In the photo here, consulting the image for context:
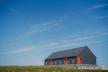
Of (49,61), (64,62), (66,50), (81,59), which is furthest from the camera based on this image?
(49,61)

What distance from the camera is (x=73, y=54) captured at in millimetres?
59469

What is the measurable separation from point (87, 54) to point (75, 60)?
456cm

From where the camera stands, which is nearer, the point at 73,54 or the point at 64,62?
the point at 73,54

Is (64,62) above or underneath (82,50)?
underneath

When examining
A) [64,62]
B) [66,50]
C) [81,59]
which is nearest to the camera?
[81,59]

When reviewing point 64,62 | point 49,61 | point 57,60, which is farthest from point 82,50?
point 49,61

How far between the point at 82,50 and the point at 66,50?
1099 cm

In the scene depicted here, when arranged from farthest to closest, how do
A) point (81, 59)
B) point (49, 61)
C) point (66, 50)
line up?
point (49, 61) → point (66, 50) → point (81, 59)

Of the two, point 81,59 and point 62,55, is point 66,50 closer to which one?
point 62,55

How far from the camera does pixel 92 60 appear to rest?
5947 cm

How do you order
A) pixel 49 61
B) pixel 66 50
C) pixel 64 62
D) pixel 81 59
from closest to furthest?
pixel 81 59
pixel 64 62
pixel 66 50
pixel 49 61

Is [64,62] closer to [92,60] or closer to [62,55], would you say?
[62,55]

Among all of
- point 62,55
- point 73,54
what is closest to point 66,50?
point 62,55

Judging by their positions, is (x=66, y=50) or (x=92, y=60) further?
(x=66, y=50)
